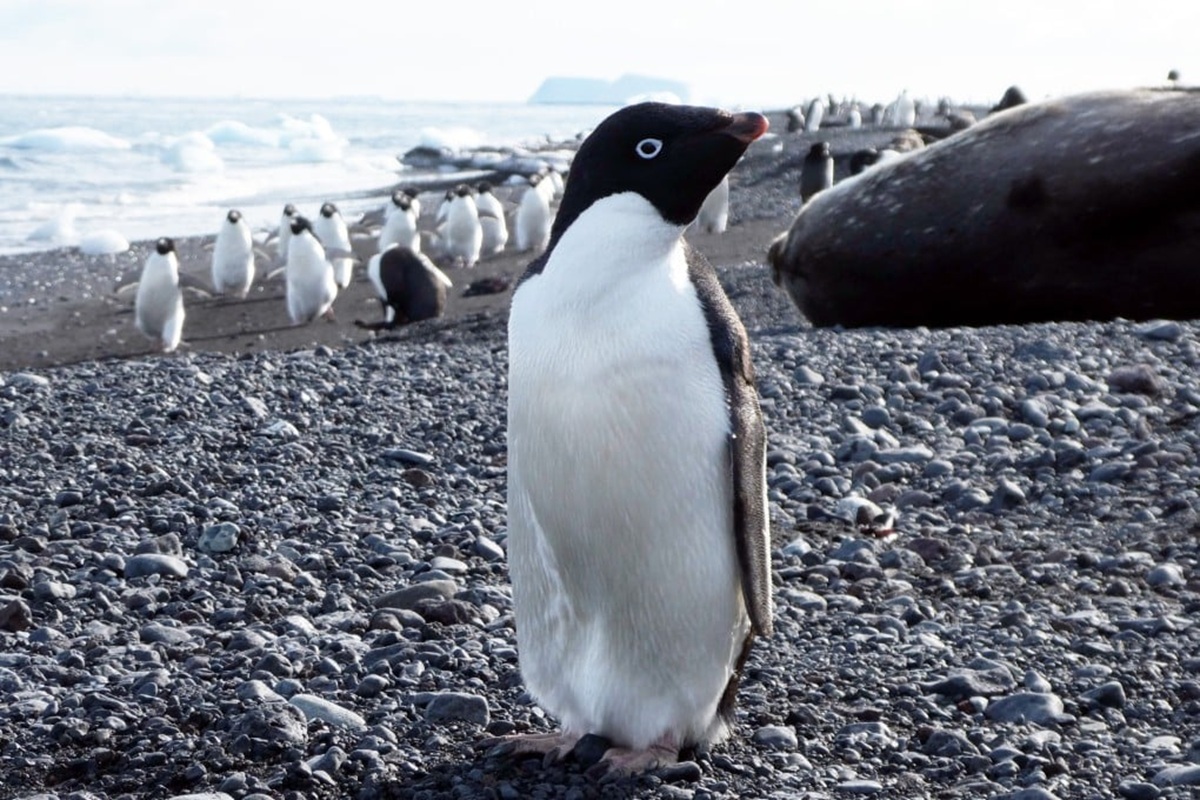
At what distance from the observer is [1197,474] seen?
4902 mm

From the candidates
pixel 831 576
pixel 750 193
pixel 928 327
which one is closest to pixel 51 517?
pixel 831 576

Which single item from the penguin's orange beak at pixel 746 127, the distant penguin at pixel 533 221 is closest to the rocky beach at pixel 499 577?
the penguin's orange beak at pixel 746 127

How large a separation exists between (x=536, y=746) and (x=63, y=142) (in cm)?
4611

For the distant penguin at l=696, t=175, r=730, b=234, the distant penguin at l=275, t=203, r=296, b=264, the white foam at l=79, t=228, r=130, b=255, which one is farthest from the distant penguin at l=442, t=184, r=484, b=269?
the white foam at l=79, t=228, r=130, b=255

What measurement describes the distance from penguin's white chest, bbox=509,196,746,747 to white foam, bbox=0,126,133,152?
148ft

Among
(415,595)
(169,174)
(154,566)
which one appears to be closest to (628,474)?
(415,595)

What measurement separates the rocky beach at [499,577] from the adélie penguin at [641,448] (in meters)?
0.19

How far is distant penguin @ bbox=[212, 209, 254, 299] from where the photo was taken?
51.5 feet

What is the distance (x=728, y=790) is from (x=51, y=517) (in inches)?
119

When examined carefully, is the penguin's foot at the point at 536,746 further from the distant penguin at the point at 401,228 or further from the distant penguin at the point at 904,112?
the distant penguin at the point at 904,112

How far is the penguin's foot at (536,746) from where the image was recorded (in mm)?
2883

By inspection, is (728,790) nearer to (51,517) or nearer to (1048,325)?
(51,517)

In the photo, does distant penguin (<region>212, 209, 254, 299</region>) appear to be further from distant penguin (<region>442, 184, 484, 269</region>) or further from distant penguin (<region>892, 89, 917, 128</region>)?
distant penguin (<region>892, 89, 917, 128</region>)

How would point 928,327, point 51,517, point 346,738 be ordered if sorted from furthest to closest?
1. point 928,327
2. point 51,517
3. point 346,738
